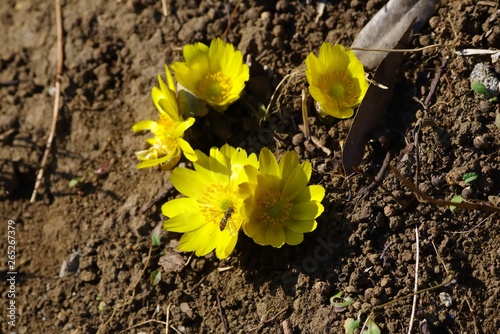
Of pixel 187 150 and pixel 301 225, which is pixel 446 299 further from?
pixel 187 150

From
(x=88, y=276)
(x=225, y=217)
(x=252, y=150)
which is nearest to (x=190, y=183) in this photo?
(x=225, y=217)

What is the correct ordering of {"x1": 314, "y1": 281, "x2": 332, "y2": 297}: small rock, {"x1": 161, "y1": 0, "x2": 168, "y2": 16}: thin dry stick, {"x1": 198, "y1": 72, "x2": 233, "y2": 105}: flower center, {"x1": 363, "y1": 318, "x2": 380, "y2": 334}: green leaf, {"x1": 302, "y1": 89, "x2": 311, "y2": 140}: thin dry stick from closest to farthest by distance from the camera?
{"x1": 363, "y1": 318, "x2": 380, "y2": 334}: green leaf, {"x1": 314, "y1": 281, "x2": 332, "y2": 297}: small rock, {"x1": 302, "y1": 89, "x2": 311, "y2": 140}: thin dry stick, {"x1": 198, "y1": 72, "x2": 233, "y2": 105}: flower center, {"x1": 161, "y1": 0, "x2": 168, "y2": 16}: thin dry stick

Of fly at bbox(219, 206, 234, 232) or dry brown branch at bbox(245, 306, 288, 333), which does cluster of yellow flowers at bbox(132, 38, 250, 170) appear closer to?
fly at bbox(219, 206, 234, 232)

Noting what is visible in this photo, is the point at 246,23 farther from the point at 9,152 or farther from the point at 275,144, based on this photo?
the point at 9,152

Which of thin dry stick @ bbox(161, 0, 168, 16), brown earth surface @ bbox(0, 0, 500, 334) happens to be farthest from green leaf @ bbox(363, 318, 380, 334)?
thin dry stick @ bbox(161, 0, 168, 16)

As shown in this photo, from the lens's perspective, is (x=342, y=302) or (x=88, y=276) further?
(x=88, y=276)

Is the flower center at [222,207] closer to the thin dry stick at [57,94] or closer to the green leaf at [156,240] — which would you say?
the green leaf at [156,240]

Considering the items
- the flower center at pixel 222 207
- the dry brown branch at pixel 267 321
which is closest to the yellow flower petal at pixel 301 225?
the flower center at pixel 222 207
